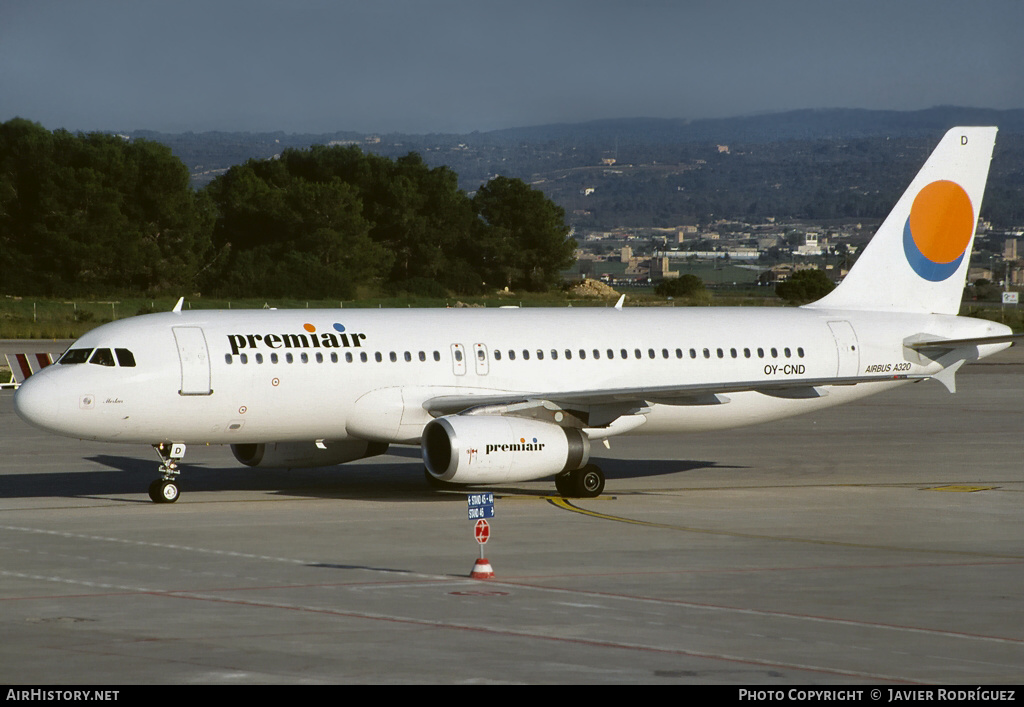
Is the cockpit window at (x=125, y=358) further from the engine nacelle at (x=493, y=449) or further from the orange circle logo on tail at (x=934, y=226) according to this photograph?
the orange circle logo on tail at (x=934, y=226)

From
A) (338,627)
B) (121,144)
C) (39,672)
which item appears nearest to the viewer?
(39,672)

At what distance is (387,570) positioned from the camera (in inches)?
840

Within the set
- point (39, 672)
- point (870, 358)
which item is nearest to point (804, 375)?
point (870, 358)

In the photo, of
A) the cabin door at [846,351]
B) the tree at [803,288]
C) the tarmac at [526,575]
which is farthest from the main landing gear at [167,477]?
the tree at [803,288]

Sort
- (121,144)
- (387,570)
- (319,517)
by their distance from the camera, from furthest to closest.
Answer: (121,144), (319,517), (387,570)

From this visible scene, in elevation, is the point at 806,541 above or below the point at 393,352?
below

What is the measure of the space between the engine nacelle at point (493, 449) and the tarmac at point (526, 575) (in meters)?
0.84

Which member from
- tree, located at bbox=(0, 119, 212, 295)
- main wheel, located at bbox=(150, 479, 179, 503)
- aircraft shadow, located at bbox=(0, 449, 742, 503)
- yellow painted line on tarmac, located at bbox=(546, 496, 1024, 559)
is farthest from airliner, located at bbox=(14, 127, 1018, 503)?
tree, located at bbox=(0, 119, 212, 295)

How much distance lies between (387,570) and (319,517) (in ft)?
20.4

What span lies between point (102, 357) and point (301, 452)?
550 centimetres

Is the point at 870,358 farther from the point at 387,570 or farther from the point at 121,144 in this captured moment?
the point at 121,144

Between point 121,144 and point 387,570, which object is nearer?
point 387,570

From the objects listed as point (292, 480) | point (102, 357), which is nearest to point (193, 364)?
point (102, 357)

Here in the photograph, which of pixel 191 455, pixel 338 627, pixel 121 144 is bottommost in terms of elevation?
pixel 191 455
